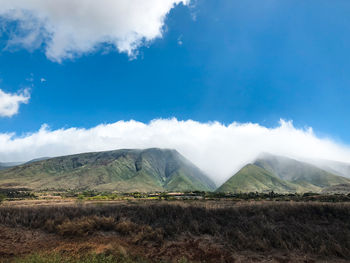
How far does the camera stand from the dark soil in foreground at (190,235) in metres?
11.0

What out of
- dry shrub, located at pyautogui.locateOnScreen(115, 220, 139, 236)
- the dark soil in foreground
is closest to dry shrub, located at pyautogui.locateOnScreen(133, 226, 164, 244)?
the dark soil in foreground

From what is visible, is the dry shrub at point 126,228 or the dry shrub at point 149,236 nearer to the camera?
the dry shrub at point 149,236

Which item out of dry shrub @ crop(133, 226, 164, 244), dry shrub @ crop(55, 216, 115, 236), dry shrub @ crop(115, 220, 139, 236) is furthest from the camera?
dry shrub @ crop(115, 220, 139, 236)

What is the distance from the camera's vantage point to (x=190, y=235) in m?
13.6

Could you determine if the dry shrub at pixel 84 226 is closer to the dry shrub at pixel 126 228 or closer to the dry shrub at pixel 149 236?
the dry shrub at pixel 126 228

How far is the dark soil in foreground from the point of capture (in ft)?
36.1

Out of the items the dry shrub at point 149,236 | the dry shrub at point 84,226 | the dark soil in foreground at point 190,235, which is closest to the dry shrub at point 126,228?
the dark soil in foreground at point 190,235

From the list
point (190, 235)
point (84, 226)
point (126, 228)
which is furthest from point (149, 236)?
point (84, 226)

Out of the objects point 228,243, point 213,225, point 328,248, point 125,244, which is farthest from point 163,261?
point 328,248

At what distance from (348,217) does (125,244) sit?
56.5 feet

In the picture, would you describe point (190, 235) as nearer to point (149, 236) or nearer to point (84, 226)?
point (149, 236)

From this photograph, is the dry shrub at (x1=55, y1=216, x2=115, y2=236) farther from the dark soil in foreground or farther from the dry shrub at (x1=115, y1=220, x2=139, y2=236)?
the dry shrub at (x1=115, y1=220, x2=139, y2=236)

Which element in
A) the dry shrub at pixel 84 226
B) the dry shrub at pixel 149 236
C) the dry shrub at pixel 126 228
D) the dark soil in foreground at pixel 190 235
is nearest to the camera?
the dark soil in foreground at pixel 190 235

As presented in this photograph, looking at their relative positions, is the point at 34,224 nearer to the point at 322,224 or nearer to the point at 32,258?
the point at 32,258
